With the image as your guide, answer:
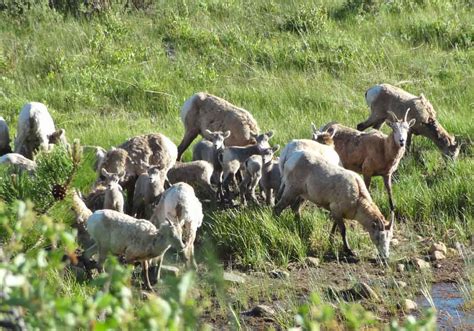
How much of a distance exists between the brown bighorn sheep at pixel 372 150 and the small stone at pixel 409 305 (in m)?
2.83

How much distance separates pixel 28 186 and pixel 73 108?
30.5 ft

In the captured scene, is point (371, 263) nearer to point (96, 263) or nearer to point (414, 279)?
point (414, 279)

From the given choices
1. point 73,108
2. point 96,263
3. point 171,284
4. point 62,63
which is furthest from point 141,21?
point 171,284

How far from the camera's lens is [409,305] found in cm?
803

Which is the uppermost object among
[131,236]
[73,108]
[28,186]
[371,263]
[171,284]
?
[171,284]

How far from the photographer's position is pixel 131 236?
823cm

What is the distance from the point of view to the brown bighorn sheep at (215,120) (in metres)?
11.8

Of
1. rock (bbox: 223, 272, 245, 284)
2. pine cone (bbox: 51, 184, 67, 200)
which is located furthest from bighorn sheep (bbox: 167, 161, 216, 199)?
pine cone (bbox: 51, 184, 67, 200)

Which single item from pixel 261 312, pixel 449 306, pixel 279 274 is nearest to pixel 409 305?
pixel 449 306

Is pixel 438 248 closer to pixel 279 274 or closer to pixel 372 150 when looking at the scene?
pixel 279 274

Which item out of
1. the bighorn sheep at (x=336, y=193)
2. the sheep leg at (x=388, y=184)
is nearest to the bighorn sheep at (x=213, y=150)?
the bighorn sheep at (x=336, y=193)

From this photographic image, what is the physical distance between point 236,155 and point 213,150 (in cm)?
49

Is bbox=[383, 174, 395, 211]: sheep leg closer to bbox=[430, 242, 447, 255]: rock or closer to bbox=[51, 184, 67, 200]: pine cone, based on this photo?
bbox=[430, 242, 447, 255]: rock

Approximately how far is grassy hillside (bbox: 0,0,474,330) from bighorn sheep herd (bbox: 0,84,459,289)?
50cm
